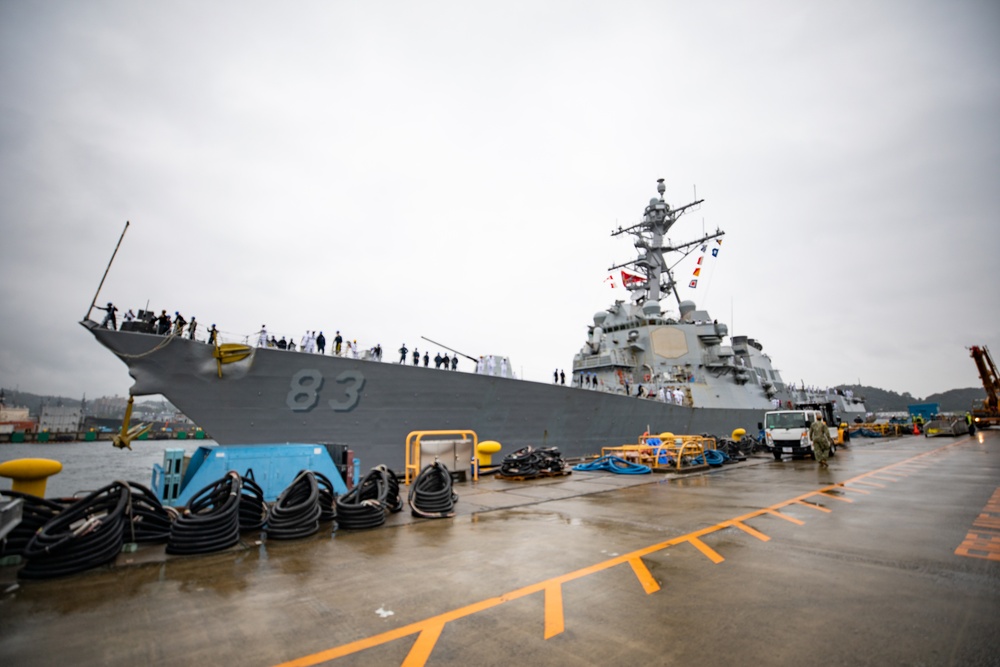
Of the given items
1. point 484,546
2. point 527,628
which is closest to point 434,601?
point 527,628

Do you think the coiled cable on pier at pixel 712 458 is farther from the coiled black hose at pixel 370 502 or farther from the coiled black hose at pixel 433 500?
the coiled black hose at pixel 370 502

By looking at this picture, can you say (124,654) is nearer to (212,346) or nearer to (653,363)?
(212,346)

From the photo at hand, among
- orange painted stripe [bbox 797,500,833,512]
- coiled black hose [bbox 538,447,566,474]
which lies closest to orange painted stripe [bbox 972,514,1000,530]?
orange painted stripe [bbox 797,500,833,512]

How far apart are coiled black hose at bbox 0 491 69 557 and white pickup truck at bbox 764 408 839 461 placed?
16909mm

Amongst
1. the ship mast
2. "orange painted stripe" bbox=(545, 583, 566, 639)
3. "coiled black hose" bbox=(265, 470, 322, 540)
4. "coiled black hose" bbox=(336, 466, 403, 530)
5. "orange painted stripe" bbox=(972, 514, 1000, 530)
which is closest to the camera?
"orange painted stripe" bbox=(545, 583, 566, 639)

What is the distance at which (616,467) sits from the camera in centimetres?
1044

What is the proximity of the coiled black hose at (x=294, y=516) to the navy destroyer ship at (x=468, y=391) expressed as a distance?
576 cm

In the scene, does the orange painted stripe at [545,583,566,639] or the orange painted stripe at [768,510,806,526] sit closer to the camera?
the orange painted stripe at [545,583,566,639]

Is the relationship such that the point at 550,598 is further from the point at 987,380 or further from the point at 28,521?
the point at 987,380

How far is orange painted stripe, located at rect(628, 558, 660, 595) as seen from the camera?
3051 millimetres

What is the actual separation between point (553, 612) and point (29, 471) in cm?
533

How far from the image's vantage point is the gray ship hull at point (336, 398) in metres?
9.33

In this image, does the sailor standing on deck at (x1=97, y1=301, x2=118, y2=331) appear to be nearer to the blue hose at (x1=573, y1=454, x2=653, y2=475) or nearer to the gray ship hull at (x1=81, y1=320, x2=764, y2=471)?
the gray ship hull at (x1=81, y1=320, x2=764, y2=471)

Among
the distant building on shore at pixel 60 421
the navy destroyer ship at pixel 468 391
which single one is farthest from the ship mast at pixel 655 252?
the distant building on shore at pixel 60 421
